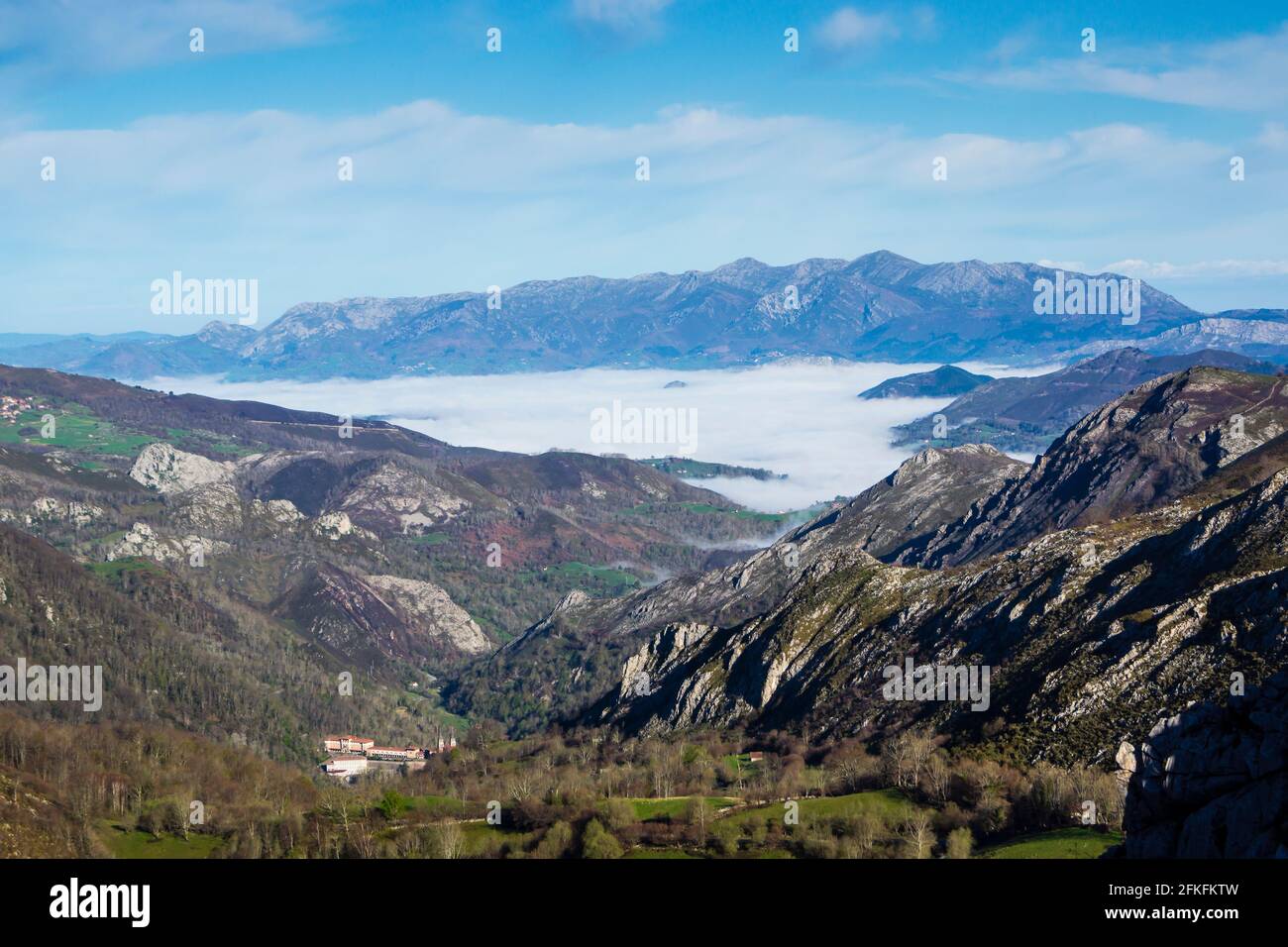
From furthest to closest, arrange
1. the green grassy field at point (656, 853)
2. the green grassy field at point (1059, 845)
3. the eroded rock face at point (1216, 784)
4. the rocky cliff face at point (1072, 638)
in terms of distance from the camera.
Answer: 1. the rocky cliff face at point (1072, 638)
2. the green grassy field at point (656, 853)
3. the green grassy field at point (1059, 845)
4. the eroded rock face at point (1216, 784)

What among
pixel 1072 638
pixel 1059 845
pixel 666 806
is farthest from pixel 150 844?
pixel 1072 638

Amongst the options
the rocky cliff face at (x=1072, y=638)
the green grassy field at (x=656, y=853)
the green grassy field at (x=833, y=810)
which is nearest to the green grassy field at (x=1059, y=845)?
the green grassy field at (x=833, y=810)

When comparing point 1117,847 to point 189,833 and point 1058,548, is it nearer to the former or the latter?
point 189,833

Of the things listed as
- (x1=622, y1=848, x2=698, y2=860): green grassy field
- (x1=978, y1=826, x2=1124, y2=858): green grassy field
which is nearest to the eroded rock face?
(x1=978, y1=826, x2=1124, y2=858): green grassy field

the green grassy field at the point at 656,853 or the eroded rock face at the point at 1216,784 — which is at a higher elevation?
the eroded rock face at the point at 1216,784

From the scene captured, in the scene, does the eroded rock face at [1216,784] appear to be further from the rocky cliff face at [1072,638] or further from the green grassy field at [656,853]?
the rocky cliff face at [1072,638]
